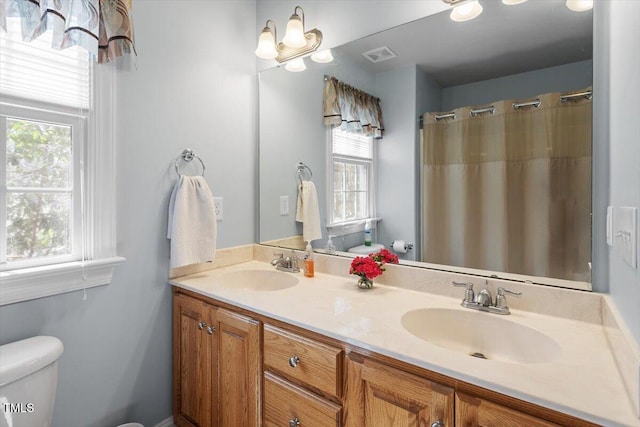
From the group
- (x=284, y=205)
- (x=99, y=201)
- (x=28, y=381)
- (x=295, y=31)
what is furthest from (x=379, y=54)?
(x=28, y=381)

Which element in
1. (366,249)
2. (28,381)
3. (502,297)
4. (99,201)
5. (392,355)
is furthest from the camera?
(366,249)

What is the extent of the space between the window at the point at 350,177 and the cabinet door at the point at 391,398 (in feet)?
2.65

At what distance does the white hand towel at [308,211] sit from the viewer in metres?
1.86

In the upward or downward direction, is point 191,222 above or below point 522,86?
below

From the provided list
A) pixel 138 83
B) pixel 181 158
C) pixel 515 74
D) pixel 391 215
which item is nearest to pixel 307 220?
pixel 391 215

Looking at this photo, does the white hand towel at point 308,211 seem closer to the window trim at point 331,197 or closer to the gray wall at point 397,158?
the window trim at point 331,197

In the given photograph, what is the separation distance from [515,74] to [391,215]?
2.40 feet

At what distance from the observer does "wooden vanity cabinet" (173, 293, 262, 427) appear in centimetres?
127

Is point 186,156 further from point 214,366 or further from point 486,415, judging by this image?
point 486,415

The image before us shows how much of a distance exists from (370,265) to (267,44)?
1364 millimetres

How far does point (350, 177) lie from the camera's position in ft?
5.55

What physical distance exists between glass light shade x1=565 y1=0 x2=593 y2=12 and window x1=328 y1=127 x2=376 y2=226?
0.85 meters

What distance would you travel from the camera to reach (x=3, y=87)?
1.16 meters

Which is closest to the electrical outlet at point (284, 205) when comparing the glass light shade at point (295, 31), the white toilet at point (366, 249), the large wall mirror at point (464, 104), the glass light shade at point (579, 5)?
the large wall mirror at point (464, 104)
